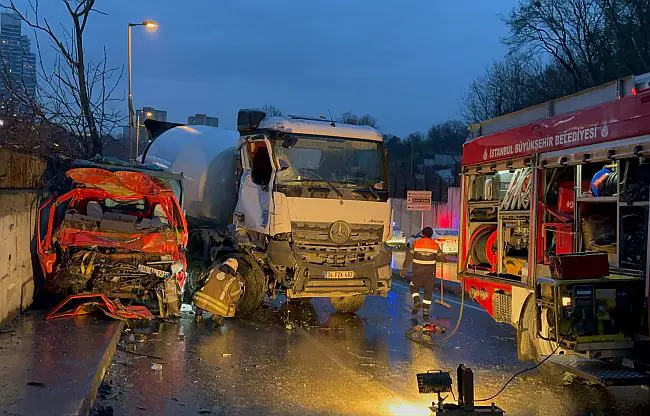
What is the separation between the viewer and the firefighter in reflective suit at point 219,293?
9.98 m

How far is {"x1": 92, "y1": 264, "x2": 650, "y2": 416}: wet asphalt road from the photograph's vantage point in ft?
20.9

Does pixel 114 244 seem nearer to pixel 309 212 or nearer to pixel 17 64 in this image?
pixel 309 212

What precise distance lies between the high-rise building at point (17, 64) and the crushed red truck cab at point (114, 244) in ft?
16.1

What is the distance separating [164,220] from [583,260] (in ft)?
23.5

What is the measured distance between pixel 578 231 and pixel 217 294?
17.9ft

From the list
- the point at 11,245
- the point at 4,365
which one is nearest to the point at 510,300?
the point at 4,365

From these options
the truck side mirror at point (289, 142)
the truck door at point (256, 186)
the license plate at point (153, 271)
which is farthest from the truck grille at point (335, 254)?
the license plate at point (153, 271)

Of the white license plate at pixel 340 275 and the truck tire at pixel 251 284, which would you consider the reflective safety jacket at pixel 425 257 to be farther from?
the truck tire at pixel 251 284

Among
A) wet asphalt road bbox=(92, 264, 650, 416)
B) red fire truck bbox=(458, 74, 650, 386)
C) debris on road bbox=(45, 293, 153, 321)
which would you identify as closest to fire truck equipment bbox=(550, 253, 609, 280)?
red fire truck bbox=(458, 74, 650, 386)

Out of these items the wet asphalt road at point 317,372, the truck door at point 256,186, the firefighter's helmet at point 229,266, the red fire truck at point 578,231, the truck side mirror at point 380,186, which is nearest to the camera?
the red fire truck at point 578,231

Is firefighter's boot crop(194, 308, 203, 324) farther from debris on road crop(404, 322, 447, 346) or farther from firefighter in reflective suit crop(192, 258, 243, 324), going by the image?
debris on road crop(404, 322, 447, 346)

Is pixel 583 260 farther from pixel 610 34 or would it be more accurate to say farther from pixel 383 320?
pixel 610 34

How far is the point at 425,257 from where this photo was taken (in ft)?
37.2

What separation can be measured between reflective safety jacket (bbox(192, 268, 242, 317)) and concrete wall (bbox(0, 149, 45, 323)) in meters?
2.43
